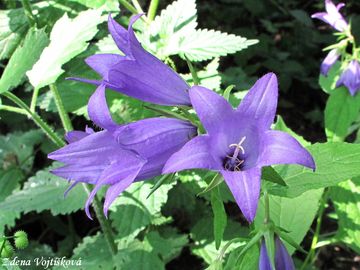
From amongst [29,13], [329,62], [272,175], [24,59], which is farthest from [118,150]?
[329,62]

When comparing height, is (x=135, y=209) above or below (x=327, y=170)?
below

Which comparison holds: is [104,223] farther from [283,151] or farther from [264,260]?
[283,151]

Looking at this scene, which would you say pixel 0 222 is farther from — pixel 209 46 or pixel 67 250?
pixel 209 46

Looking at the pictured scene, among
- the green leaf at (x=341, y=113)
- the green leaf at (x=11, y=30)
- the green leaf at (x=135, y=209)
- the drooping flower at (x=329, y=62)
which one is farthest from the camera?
the drooping flower at (x=329, y=62)

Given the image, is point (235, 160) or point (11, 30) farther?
point (11, 30)

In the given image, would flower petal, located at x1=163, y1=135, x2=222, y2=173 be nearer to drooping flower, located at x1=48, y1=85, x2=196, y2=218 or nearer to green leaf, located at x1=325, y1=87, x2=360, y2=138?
drooping flower, located at x1=48, y1=85, x2=196, y2=218

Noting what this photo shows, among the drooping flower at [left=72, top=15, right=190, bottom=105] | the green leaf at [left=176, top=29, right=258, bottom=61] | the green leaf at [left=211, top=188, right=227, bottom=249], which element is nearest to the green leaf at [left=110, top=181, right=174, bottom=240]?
the green leaf at [left=176, top=29, right=258, bottom=61]

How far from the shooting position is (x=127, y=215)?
8.16 ft

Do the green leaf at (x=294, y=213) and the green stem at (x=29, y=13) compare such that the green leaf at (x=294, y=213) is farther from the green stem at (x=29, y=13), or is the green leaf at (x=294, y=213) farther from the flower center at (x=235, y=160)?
the green stem at (x=29, y=13)

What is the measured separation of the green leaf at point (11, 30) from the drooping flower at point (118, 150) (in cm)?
149

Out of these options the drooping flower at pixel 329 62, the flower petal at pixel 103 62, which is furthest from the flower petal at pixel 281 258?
the drooping flower at pixel 329 62

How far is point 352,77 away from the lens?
3.06 meters

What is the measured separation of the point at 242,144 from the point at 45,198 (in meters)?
1.45

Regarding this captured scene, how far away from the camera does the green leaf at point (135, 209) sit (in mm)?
2428
